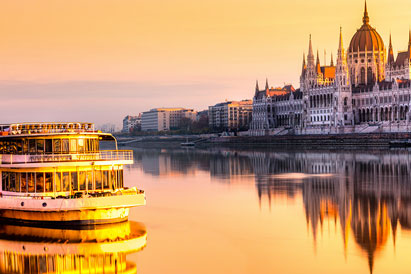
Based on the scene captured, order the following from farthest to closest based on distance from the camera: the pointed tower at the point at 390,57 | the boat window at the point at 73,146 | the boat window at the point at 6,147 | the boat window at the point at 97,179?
the pointed tower at the point at 390,57 → the boat window at the point at 6,147 → the boat window at the point at 73,146 → the boat window at the point at 97,179

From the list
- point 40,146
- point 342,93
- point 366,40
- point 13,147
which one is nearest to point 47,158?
point 40,146

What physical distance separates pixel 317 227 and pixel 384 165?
33288 millimetres

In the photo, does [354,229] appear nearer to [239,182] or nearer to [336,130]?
[239,182]

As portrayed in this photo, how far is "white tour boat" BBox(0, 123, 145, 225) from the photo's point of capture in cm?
2395

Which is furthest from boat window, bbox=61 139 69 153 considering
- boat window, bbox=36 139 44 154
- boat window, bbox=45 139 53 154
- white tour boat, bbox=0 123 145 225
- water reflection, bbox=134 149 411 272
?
water reflection, bbox=134 149 411 272

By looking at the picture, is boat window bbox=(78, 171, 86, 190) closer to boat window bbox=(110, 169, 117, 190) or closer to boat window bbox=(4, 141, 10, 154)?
boat window bbox=(110, 169, 117, 190)

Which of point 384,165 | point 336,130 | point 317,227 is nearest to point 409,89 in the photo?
point 336,130

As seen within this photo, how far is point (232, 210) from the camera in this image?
103 feet

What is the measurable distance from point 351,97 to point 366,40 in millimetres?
21151

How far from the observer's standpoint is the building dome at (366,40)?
6319 inches

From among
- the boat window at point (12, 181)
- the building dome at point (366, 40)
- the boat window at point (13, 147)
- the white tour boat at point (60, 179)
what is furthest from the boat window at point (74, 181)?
the building dome at point (366, 40)

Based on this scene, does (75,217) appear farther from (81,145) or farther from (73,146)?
(81,145)

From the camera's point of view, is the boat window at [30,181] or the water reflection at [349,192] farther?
the boat window at [30,181]

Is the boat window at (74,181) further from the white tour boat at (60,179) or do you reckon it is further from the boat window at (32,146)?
the boat window at (32,146)
